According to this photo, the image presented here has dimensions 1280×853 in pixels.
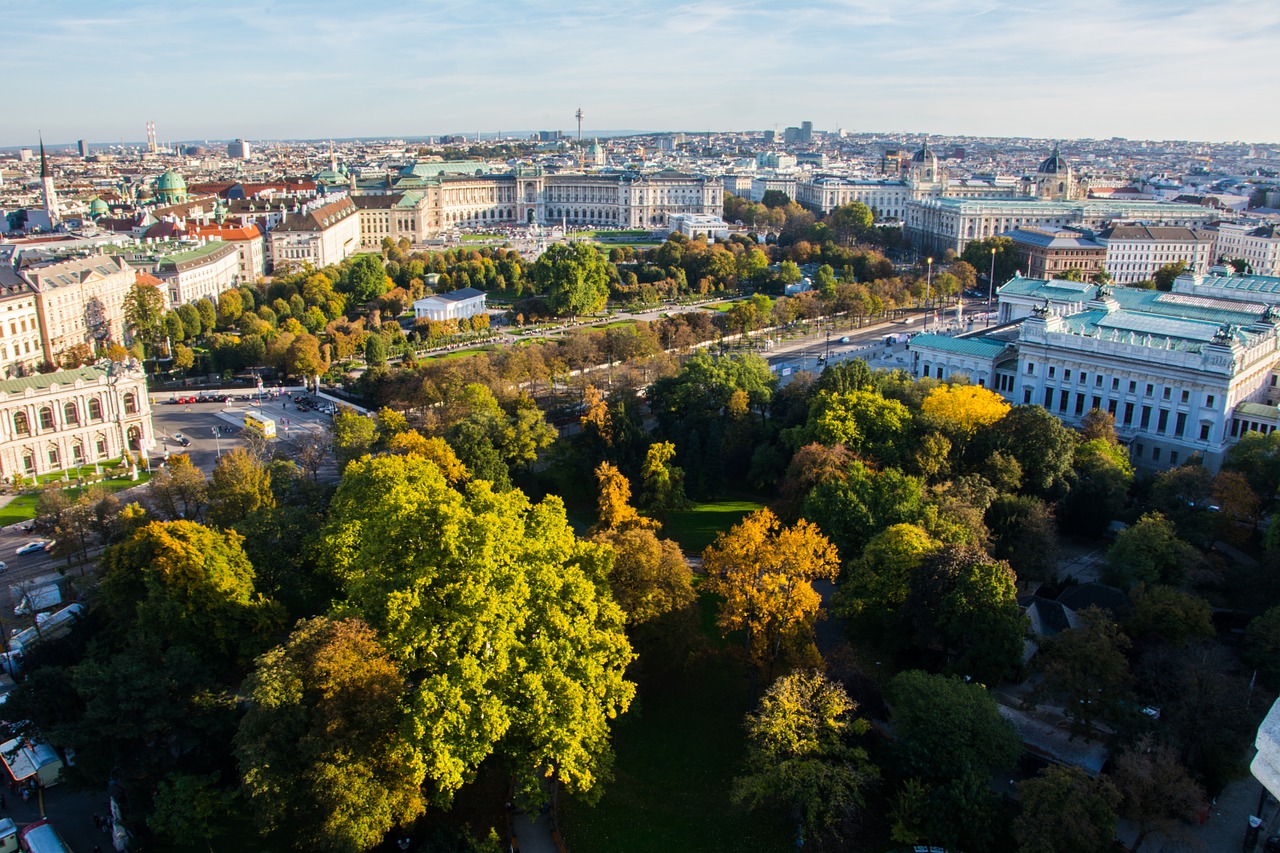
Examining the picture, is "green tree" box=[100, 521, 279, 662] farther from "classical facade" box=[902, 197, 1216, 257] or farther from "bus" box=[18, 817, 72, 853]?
"classical facade" box=[902, 197, 1216, 257]

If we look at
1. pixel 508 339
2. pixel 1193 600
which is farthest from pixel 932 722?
pixel 508 339

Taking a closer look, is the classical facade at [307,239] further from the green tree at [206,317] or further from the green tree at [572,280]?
the green tree at [572,280]

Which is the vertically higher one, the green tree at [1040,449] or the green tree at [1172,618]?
the green tree at [1040,449]

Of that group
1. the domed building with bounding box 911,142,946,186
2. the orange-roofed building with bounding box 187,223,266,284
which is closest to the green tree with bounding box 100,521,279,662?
the orange-roofed building with bounding box 187,223,266,284

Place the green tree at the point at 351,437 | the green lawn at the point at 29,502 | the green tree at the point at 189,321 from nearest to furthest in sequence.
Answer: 1. the green tree at the point at 351,437
2. the green lawn at the point at 29,502
3. the green tree at the point at 189,321

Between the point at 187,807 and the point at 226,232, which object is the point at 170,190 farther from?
the point at 187,807

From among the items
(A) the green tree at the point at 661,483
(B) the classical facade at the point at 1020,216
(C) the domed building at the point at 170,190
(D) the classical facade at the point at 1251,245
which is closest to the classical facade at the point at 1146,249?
(D) the classical facade at the point at 1251,245

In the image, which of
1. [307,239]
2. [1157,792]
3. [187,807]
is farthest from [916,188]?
[187,807]
